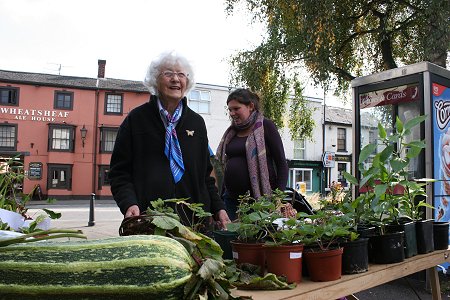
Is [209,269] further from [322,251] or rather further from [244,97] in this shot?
[244,97]

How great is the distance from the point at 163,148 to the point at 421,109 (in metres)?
3.68

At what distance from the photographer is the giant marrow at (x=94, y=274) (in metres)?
0.94

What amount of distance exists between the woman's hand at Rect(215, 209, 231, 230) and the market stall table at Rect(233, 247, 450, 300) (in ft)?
2.75

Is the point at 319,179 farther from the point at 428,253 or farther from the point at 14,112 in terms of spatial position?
the point at 428,253

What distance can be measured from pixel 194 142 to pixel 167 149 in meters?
0.22

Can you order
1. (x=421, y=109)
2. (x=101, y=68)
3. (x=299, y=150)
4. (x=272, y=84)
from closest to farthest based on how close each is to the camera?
(x=421, y=109), (x=272, y=84), (x=299, y=150), (x=101, y=68)

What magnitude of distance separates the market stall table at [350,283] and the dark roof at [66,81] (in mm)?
27100

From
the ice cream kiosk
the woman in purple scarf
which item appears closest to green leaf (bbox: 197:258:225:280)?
the woman in purple scarf

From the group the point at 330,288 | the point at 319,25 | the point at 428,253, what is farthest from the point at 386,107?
the point at 330,288

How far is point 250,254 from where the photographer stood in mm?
1505

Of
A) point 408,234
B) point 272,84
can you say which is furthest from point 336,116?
point 408,234

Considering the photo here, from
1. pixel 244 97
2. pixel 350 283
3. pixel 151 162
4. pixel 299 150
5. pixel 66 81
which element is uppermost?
pixel 66 81

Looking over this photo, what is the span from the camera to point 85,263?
3.16 feet

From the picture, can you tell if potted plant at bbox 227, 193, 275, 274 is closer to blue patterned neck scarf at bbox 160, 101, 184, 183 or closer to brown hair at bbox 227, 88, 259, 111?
blue patterned neck scarf at bbox 160, 101, 184, 183
